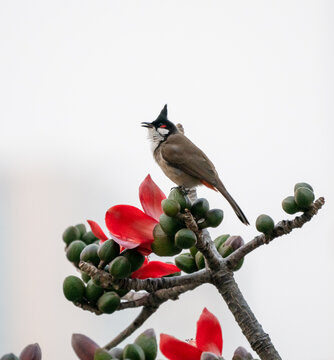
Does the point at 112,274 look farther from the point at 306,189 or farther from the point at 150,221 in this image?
the point at 306,189

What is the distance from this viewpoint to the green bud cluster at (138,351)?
2.50 feet

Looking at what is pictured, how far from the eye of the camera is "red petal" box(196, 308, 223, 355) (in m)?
1.00

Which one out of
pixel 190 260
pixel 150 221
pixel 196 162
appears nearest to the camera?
pixel 150 221

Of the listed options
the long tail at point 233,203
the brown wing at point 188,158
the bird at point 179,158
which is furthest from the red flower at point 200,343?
the brown wing at point 188,158

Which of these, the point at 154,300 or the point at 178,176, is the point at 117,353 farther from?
the point at 178,176

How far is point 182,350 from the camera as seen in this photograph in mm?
953

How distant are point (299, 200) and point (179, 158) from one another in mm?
2264

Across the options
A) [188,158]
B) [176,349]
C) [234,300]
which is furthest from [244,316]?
[188,158]

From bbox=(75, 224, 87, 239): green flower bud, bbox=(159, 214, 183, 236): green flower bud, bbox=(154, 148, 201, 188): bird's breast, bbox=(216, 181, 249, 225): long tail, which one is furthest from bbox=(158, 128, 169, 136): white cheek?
bbox=(159, 214, 183, 236): green flower bud

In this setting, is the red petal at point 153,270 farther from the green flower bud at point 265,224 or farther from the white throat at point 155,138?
the white throat at point 155,138

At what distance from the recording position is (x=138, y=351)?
767 mm

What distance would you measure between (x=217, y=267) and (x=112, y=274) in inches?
7.3

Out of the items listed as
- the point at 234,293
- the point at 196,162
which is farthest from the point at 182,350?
the point at 196,162

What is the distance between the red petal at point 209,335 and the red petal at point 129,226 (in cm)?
16
